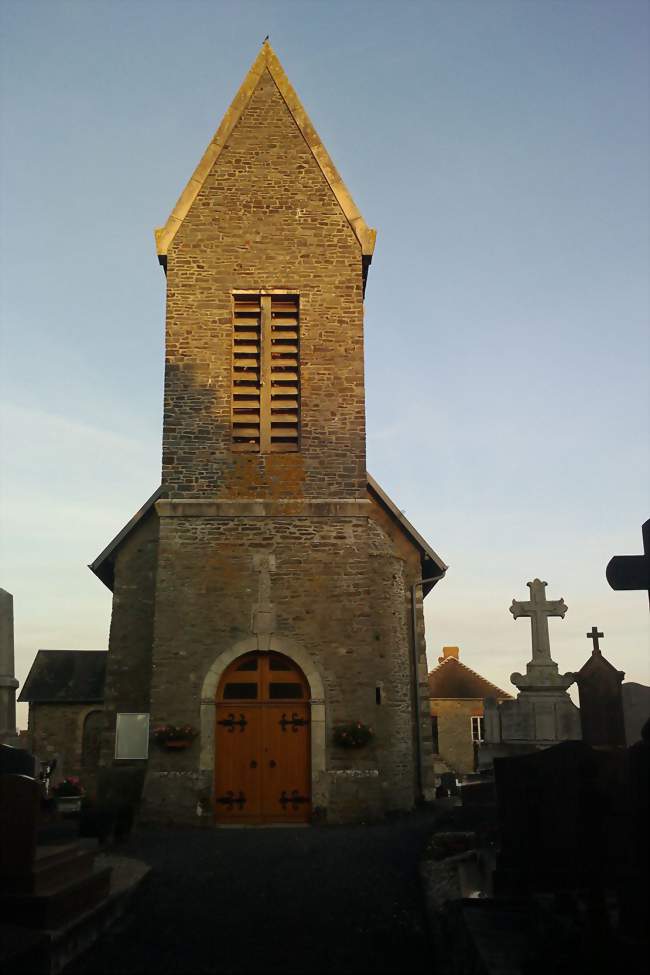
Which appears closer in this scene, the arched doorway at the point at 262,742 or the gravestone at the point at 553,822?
the gravestone at the point at 553,822

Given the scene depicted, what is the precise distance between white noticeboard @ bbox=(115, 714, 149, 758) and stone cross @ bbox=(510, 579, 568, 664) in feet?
20.7

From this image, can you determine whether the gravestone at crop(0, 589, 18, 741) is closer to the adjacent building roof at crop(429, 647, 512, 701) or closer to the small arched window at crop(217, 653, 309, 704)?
the small arched window at crop(217, 653, 309, 704)

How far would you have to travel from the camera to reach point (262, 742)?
14.9 metres

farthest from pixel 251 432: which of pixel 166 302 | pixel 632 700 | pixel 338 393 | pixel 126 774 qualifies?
pixel 632 700

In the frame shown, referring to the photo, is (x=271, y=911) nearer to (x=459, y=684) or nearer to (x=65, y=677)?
(x=65, y=677)

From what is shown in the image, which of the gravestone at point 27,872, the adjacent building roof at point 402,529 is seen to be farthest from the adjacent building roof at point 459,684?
the gravestone at point 27,872

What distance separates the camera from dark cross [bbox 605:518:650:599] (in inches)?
208

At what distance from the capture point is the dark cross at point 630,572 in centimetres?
529

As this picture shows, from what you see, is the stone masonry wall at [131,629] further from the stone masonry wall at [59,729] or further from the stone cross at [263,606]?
the stone masonry wall at [59,729]

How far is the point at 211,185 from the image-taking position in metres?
17.4

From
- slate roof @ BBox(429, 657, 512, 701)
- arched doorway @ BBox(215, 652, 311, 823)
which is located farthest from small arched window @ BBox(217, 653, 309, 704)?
slate roof @ BBox(429, 657, 512, 701)

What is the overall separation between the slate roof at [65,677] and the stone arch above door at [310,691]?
17.8m

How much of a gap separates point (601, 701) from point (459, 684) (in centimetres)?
3000

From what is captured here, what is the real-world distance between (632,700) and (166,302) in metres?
10.8
